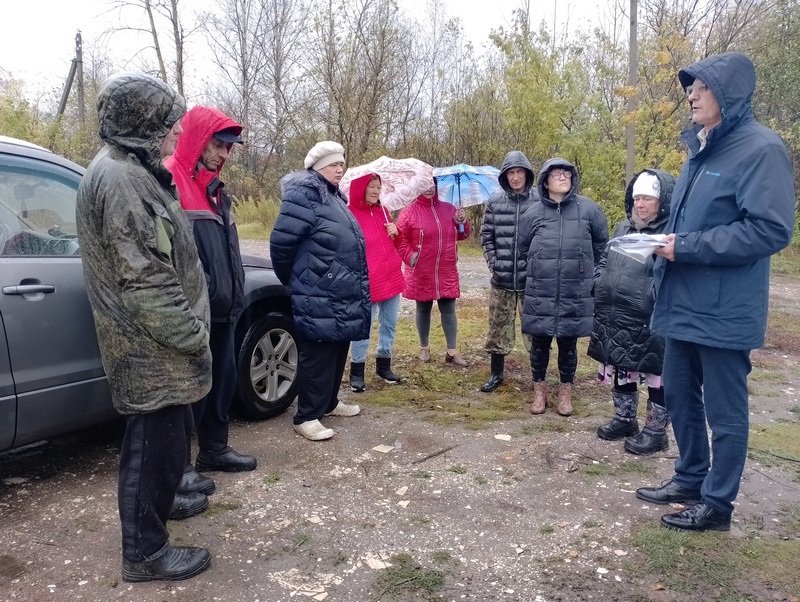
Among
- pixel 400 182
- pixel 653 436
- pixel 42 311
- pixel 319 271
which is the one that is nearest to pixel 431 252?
pixel 400 182

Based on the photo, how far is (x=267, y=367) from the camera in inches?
179

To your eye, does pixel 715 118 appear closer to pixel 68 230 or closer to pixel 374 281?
pixel 374 281

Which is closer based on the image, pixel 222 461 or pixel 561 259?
pixel 222 461

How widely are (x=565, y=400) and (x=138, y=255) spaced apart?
3.44 meters

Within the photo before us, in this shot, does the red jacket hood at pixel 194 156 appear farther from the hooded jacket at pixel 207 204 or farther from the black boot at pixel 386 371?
the black boot at pixel 386 371

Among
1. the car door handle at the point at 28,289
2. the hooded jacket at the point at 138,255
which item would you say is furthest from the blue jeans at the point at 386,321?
the hooded jacket at the point at 138,255

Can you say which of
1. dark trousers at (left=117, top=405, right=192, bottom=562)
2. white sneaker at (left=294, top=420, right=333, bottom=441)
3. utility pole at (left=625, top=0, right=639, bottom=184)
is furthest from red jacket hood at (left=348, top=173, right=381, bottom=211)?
utility pole at (left=625, top=0, right=639, bottom=184)

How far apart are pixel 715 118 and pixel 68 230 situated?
3364mm

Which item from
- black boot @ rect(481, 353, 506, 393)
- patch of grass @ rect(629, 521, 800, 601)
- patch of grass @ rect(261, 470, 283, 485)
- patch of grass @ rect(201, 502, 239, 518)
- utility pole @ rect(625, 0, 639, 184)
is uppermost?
utility pole @ rect(625, 0, 639, 184)

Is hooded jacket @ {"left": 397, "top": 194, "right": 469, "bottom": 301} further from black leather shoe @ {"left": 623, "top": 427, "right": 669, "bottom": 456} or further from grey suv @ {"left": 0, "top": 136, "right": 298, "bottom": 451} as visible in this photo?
grey suv @ {"left": 0, "top": 136, "right": 298, "bottom": 451}

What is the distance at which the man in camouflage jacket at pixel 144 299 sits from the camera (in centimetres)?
239

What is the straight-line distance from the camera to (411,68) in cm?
2250

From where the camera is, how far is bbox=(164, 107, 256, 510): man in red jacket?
11.0ft

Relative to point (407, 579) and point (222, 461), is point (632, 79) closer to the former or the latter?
point (222, 461)
